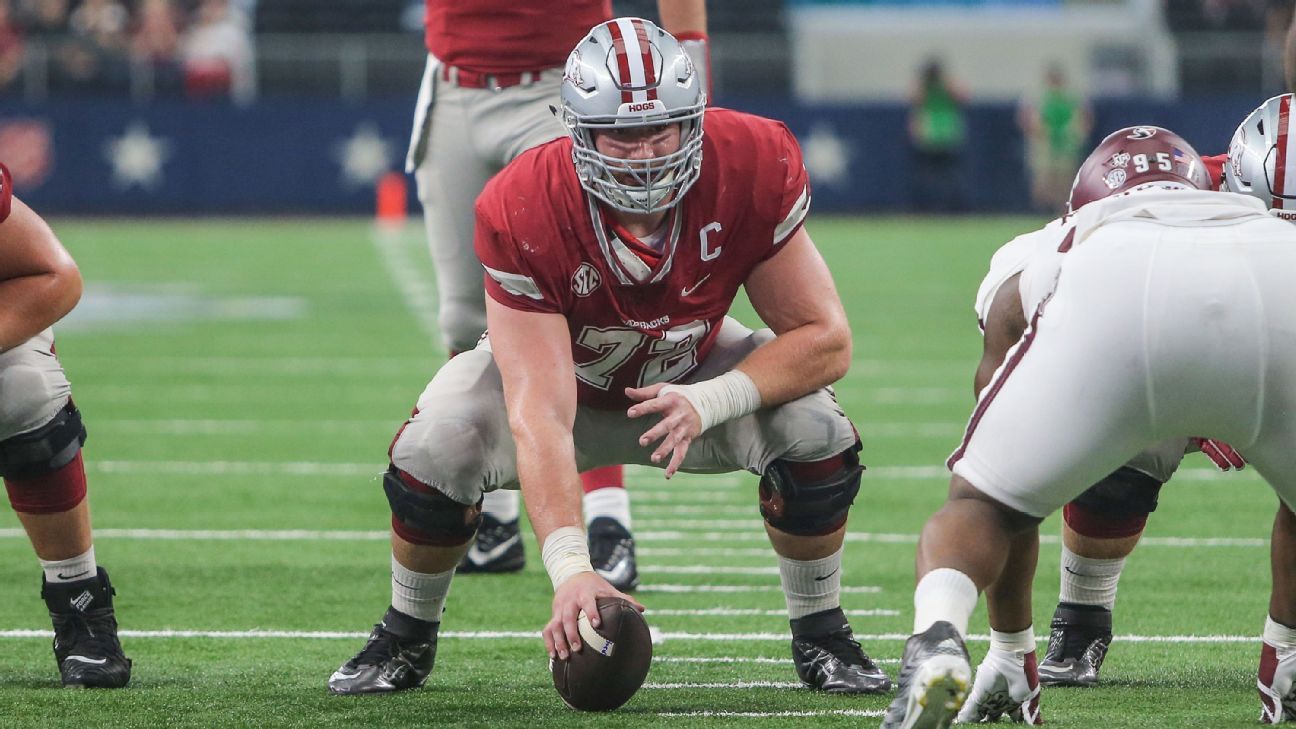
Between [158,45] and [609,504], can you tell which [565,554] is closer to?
[609,504]

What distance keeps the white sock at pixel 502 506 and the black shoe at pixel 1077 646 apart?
1.82m

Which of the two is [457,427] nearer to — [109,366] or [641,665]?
[641,665]

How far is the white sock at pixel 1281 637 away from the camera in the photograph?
359 cm

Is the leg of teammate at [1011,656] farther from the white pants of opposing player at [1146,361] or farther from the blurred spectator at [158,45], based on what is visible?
the blurred spectator at [158,45]

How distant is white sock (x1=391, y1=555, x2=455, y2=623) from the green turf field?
0.16 metres

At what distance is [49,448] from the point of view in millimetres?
3951

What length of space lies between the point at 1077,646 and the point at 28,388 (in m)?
2.17

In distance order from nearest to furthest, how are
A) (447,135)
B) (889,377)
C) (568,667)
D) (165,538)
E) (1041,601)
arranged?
(568,667) < (1041,601) < (447,135) < (165,538) < (889,377)

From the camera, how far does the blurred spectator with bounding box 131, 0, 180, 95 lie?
19.9m

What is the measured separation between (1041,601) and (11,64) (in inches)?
668

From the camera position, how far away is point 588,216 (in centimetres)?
379

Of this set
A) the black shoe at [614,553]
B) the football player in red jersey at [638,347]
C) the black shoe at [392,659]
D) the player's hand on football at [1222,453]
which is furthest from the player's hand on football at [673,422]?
the black shoe at [614,553]

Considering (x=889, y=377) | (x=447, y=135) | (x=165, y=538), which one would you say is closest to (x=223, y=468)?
(x=165, y=538)

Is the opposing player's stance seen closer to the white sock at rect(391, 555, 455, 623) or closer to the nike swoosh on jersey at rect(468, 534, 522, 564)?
the white sock at rect(391, 555, 455, 623)
